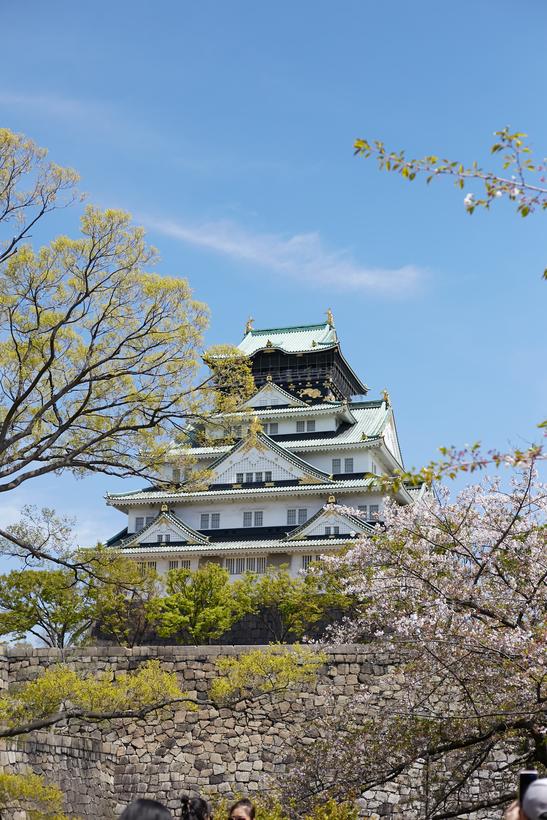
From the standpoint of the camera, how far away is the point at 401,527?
12.1 m

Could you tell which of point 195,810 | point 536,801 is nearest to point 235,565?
point 195,810

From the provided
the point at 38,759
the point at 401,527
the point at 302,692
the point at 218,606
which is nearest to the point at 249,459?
the point at 218,606

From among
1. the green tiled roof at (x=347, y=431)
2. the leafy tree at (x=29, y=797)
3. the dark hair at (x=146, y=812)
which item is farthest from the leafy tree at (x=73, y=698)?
the green tiled roof at (x=347, y=431)

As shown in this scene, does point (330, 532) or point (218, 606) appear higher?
point (330, 532)

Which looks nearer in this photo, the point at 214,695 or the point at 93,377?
the point at 93,377

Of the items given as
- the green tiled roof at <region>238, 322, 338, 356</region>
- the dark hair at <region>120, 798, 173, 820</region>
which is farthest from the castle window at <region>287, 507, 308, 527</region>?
the dark hair at <region>120, 798, 173, 820</region>

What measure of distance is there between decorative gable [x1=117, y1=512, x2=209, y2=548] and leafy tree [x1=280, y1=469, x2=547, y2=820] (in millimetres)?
22292

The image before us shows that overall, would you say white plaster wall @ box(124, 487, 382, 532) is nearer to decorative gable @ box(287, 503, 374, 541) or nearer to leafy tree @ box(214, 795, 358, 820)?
decorative gable @ box(287, 503, 374, 541)

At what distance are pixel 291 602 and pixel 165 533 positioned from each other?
7794 mm

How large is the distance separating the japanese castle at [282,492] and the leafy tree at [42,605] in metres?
5.91

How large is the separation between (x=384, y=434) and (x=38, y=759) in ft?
75.3

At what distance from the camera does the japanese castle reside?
33781 mm

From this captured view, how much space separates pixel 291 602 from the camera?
2888cm

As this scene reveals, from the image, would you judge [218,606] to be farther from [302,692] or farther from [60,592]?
[302,692]
